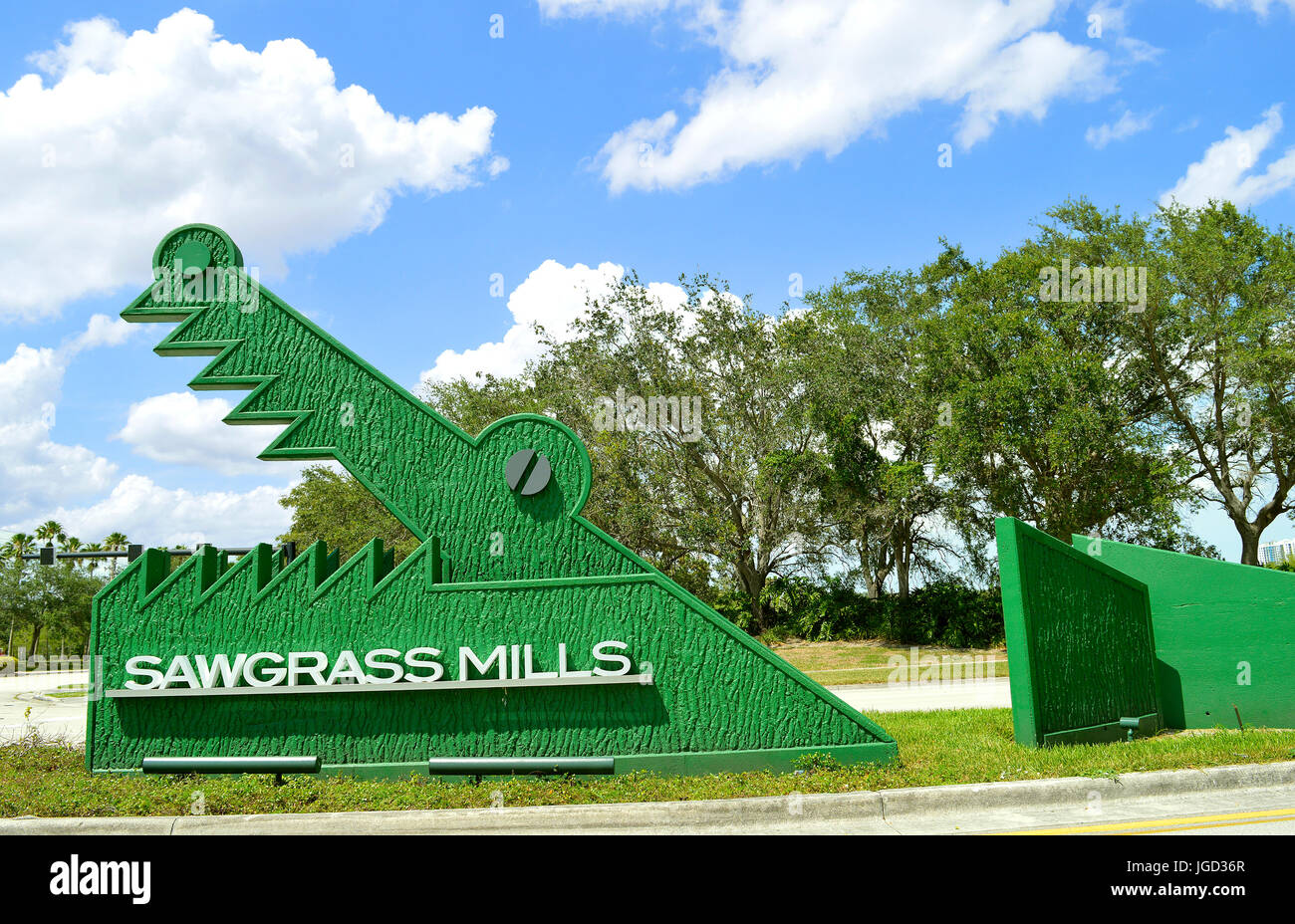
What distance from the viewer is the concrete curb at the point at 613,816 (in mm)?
6504

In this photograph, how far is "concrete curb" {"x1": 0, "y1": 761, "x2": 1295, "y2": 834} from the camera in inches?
256

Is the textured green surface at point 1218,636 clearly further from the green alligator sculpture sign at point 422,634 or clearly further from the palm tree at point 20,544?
the palm tree at point 20,544

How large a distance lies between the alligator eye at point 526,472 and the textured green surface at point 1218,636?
6342 millimetres

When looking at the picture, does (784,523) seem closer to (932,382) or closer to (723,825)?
(932,382)

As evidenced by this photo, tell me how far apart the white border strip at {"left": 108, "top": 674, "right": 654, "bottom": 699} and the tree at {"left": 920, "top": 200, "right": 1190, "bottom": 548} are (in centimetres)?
2007

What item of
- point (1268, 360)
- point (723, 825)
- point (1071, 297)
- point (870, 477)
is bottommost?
Result: point (723, 825)

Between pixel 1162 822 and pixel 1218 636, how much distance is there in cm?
429

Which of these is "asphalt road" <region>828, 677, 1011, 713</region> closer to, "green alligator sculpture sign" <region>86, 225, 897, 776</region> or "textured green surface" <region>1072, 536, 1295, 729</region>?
"textured green surface" <region>1072, 536, 1295, 729</region>

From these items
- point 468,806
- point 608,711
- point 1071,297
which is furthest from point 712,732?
point 1071,297

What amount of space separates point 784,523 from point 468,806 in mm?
23106

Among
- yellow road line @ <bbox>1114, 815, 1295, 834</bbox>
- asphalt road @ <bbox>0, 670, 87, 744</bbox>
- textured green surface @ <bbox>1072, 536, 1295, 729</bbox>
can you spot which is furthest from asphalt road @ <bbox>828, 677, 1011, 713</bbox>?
asphalt road @ <bbox>0, 670, 87, 744</bbox>

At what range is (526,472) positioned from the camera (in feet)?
26.8

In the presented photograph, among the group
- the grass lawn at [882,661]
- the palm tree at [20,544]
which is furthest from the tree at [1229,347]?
the palm tree at [20,544]

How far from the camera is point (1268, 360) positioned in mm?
23844
